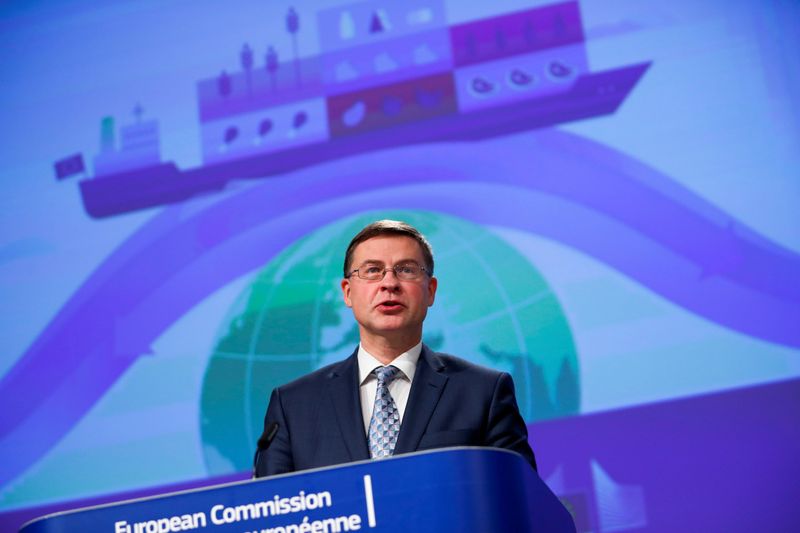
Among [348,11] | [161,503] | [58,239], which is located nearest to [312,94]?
[348,11]

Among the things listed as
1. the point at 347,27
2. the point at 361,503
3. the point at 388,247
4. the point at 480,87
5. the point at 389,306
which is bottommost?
the point at 361,503

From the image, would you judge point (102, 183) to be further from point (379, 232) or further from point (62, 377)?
point (379, 232)

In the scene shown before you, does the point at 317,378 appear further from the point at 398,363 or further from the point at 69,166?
the point at 69,166

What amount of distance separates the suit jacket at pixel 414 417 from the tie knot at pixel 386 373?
55 millimetres

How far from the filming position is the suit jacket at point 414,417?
2033 mm

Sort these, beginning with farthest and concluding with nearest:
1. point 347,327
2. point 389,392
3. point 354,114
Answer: point 354,114, point 347,327, point 389,392

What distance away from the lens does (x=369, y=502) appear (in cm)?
146

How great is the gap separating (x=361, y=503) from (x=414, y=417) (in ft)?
1.98

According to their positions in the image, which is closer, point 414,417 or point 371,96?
point 414,417

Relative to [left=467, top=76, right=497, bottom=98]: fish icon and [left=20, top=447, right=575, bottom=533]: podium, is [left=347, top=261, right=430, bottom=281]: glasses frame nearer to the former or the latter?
[left=20, top=447, right=575, bottom=533]: podium

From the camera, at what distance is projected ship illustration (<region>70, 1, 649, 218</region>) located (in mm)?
4043

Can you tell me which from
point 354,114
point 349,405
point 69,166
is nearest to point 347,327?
point 354,114

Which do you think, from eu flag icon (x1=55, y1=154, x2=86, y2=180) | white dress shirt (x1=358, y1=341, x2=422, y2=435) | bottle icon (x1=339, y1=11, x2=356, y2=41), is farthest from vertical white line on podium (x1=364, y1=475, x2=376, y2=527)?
eu flag icon (x1=55, y1=154, x2=86, y2=180)

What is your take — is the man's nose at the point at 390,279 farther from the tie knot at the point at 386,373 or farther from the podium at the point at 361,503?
the podium at the point at 361,503
